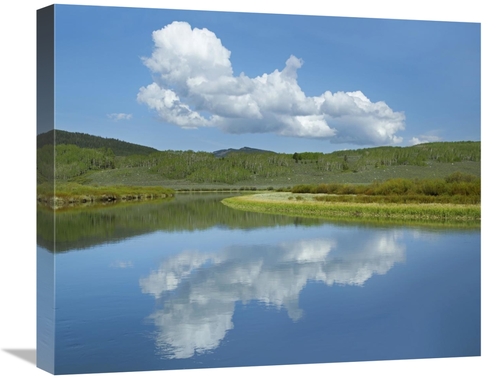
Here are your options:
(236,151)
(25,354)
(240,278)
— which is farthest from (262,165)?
(25,354)

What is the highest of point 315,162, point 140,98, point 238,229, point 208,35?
point 208,35

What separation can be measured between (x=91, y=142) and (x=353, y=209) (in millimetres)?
4922

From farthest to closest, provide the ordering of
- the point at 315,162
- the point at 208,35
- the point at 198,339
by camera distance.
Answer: the point at 315,162
the point at 208,35
the point at 198,339

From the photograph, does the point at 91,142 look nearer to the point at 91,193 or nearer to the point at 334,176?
the point at 91,193

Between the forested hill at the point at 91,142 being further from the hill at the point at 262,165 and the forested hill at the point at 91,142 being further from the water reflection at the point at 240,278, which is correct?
the water reflection at the point at 240,278

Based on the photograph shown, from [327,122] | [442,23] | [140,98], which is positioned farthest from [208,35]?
[442,23]

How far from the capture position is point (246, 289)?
1197 centimetres

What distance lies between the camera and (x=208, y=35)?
12.3 meters

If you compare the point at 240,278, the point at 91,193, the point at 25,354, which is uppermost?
the point at 91,193

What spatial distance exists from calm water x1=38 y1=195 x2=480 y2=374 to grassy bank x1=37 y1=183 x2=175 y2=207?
0.62 feet

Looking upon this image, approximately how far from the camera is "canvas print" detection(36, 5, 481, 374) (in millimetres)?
11414

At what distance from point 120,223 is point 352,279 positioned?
4.02 metres

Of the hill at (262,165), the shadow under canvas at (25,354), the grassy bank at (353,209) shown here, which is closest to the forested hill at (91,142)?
the hill at (262,165)

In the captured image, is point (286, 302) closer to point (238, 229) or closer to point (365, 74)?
point (238, 229)
